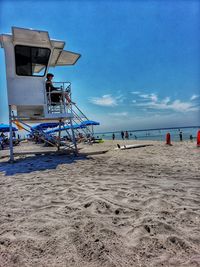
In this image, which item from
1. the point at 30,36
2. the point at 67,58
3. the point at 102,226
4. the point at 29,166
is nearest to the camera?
the point at 102,226

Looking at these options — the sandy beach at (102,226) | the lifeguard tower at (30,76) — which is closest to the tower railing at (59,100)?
the lifeguard tower at (30,76)

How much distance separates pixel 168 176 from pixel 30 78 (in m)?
8.78

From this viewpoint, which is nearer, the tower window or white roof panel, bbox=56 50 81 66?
the tower window

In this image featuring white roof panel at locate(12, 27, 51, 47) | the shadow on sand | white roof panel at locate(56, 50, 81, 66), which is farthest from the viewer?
white roof panel at locate(56, 50, 81, 66)

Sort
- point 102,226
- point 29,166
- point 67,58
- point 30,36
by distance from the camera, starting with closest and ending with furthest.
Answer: point 102,226 < point 29,166 < point 30,36 < point 67,58

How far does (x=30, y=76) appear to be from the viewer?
33.9 feet

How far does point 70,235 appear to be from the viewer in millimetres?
2502

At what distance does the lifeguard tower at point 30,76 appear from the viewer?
9.72m

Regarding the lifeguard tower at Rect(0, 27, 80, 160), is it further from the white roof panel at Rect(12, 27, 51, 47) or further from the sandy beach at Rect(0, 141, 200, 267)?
the sandy beach at Rect(0, 141, 200, 267)

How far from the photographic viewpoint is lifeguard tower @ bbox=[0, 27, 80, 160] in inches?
383

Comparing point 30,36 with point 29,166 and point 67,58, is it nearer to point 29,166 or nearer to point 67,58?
point 67,58

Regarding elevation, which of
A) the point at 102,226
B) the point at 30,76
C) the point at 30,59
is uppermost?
the point at 30,59

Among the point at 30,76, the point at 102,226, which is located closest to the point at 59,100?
the point at 30,76

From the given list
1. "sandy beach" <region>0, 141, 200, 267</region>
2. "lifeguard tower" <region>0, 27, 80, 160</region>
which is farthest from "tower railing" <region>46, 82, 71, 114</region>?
"sandy beach" <region>0, 141, 200, 267</region>
